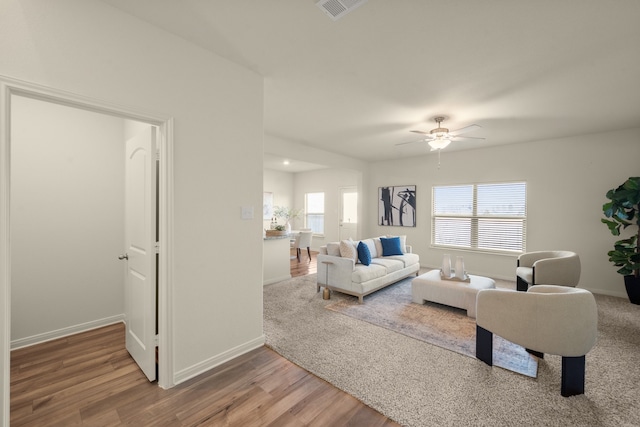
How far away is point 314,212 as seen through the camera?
29.7ft

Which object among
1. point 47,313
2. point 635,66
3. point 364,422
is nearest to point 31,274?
point 47,313

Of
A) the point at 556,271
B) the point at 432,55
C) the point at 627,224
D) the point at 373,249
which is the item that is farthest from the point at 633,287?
the point at 432,55

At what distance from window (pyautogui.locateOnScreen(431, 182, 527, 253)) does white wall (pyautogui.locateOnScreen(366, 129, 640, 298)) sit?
16 cm

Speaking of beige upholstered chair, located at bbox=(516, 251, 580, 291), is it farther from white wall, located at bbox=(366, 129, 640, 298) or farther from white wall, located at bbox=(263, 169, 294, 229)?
white wall, located at bbox=(263, 169, 294, 229)

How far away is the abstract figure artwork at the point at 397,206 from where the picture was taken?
21.1 ft

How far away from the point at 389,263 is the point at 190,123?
3640mm

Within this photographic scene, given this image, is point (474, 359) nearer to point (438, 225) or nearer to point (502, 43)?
point (502, 43)

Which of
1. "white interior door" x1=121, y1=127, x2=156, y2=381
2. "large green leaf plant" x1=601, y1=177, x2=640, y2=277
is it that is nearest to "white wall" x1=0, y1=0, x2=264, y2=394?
"white interior door" x1=121, y1=127, x2=156, y2=381

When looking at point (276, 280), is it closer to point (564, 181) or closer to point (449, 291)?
point (449, 291)

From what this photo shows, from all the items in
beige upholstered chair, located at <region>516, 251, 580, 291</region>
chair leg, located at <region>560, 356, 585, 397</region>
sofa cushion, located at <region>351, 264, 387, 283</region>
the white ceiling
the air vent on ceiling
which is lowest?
chair leg, located at <region>560, 356, 585, 397</region>

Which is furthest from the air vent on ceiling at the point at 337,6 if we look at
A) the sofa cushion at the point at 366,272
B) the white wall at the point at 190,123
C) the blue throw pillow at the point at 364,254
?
the blue throw pillow at the point at 364,254

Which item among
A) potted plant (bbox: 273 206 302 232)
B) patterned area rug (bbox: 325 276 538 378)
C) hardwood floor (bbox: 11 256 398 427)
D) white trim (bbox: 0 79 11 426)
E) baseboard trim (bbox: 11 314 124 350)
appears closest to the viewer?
white trim (bbox: 0 79 11 426)

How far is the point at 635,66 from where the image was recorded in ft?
7.89

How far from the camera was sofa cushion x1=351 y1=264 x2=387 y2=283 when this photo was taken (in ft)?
12.9
